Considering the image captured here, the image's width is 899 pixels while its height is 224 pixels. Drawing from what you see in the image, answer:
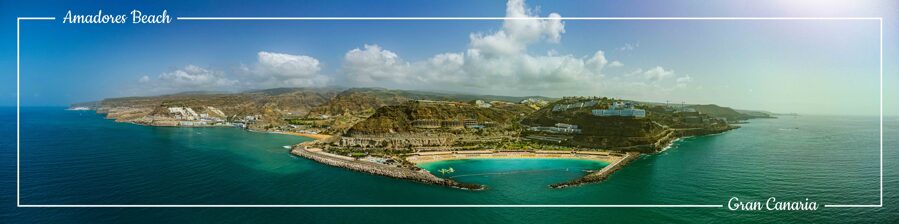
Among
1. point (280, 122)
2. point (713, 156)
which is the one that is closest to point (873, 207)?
point (713, 156)

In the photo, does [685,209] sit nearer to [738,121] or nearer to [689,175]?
[689,175]

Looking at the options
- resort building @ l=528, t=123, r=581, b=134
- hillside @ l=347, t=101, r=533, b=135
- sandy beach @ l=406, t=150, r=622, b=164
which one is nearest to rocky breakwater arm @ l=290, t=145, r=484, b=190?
sandy beach @ l=406, t=150, r=622, b=164

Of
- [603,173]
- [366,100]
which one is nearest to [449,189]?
[603,173]

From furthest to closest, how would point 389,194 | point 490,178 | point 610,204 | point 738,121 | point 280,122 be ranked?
point 280,122 < point 738,121 < point 490,178 < point 389,194 < point 610,204

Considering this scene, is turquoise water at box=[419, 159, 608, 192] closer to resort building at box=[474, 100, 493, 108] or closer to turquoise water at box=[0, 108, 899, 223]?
turquoise water at box=[0, 108, 899, 223]

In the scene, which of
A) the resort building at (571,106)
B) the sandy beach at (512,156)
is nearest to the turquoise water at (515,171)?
the sandy beach at (512,156)

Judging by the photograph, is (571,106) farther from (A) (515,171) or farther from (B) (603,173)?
(A) (515,171)

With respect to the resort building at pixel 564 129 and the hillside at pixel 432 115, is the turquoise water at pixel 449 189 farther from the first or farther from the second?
the hillside at pixel 432 115

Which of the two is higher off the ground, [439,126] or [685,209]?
[439,126]
